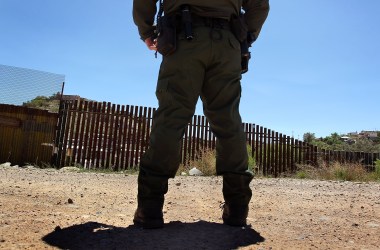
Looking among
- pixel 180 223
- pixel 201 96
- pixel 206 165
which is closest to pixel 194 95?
pixel 201 96

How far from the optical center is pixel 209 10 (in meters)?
2.15

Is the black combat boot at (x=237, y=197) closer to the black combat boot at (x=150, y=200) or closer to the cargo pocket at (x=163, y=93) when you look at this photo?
the black combat boot at (x=150, y=200)

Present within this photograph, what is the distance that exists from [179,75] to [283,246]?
1.10 meters

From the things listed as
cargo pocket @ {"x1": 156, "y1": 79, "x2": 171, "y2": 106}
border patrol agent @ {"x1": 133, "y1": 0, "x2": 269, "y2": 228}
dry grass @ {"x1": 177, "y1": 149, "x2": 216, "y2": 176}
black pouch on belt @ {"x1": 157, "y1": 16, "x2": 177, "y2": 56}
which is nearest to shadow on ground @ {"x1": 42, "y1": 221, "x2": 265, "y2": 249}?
border patrol agent @ {"x1": 133, "y1": 0, "x2": 269, "y2": 228}

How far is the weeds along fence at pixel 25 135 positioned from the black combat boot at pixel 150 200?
7718mm

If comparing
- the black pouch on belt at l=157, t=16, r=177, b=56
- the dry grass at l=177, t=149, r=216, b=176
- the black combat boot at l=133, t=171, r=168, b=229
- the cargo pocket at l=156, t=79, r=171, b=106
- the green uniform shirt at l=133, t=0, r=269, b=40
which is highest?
the green uniform shirt at l=133, t=0, r=269, b=40

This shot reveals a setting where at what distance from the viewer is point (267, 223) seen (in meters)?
2.37

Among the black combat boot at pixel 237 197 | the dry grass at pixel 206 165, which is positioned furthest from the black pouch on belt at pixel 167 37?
the dry grass at pixel 206 165

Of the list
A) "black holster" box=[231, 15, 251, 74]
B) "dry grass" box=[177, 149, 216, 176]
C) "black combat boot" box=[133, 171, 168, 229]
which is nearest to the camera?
"black combat boot" box=[133, 171, 168, 229]

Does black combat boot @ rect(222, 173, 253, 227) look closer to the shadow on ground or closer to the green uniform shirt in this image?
the shadow on ground

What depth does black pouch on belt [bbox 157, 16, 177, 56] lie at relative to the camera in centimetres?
207

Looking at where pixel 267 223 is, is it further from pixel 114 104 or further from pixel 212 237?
pixel 114 104

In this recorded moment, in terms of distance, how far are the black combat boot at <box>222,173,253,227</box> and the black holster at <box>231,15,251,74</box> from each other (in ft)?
2.60

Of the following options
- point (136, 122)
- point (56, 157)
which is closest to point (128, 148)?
point (136, 122)
